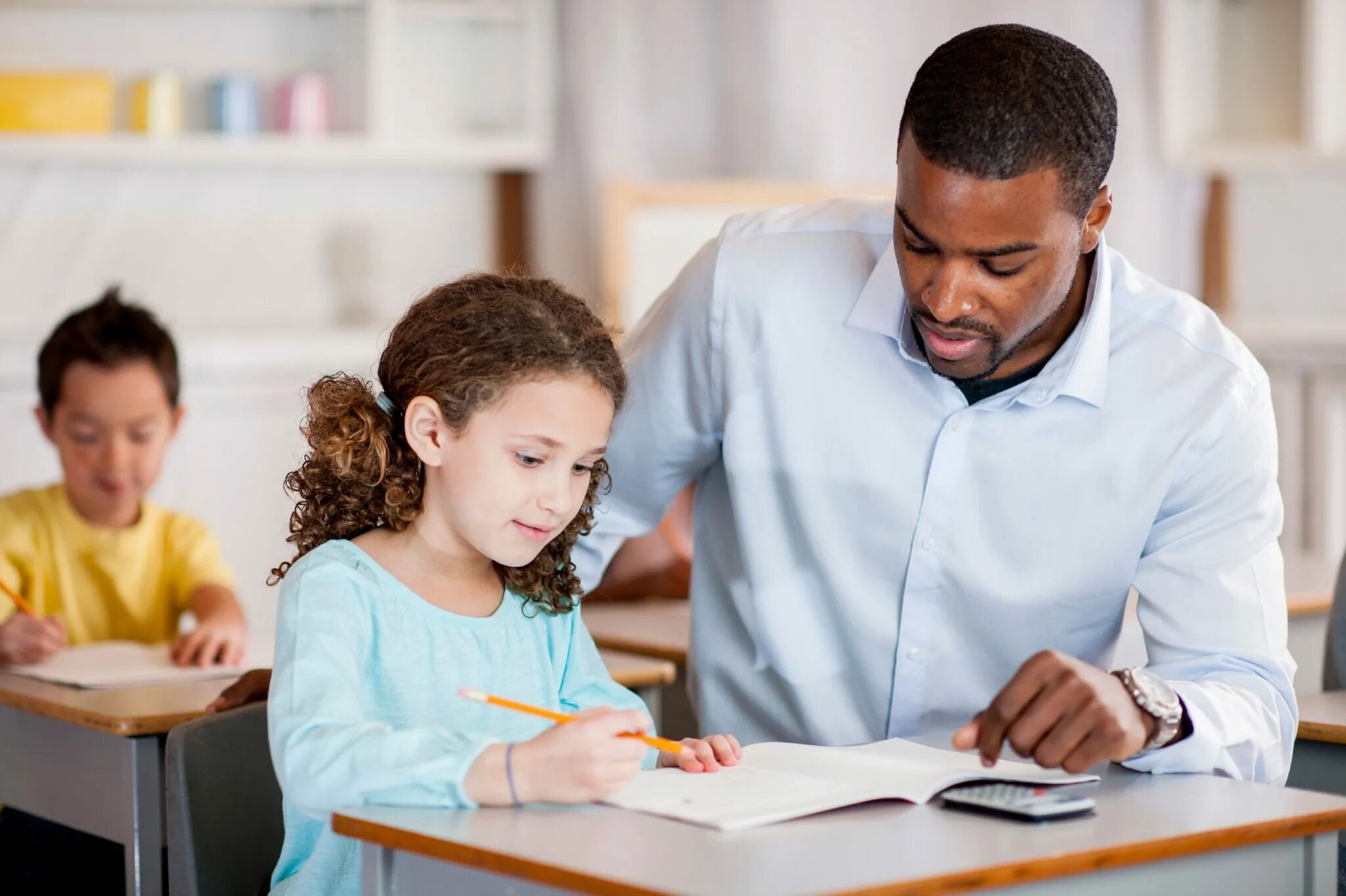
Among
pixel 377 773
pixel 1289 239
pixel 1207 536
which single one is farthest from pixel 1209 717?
pixel 1289 239

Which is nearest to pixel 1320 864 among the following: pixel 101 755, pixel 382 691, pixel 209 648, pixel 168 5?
pixel 382 691

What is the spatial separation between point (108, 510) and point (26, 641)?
0.56 meters

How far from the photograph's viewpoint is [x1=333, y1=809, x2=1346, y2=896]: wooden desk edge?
1.09 meters

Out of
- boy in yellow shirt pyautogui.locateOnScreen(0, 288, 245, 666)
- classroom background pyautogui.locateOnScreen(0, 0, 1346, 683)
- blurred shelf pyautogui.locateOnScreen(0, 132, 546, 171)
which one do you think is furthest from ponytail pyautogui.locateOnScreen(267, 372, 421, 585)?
blurred shelf pyautogui.locateOnScreen(0, 132, 546, 171)

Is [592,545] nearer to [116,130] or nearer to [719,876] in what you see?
[719,876]

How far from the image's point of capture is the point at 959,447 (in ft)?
6.01

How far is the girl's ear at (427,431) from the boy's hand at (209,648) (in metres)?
0.84

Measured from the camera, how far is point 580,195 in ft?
16.0

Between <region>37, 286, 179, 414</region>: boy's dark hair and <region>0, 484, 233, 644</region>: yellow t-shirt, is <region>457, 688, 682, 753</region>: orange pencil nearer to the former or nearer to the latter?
<region>0, 484, 233, 644</region>: yellow t-shirt

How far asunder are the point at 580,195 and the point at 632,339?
9.59 feet

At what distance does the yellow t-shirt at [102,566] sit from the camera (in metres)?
2.76

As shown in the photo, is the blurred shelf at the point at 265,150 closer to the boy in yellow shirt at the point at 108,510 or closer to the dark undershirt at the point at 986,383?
the boy in yellow shirt at the point at 108,510

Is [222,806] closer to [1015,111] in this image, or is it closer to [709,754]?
[709,754]

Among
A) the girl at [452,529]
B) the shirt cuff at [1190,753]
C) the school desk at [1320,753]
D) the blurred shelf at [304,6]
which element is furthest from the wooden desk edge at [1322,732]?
the blurred shelf at [304,6]
